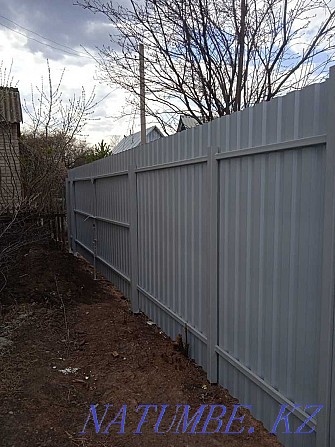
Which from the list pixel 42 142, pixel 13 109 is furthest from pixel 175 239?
pixel 13 109

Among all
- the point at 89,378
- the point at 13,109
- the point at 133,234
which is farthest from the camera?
the point at 13,109

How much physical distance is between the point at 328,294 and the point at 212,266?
4.01 ft

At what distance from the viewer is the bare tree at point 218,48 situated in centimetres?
608

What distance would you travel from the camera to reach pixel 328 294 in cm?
175

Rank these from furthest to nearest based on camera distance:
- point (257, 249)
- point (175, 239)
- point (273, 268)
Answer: point (175, 239) → point (257, 249) → point (273, 268)

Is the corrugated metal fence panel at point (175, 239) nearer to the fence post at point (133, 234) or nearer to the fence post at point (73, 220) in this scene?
the fence post at point (133, 234)

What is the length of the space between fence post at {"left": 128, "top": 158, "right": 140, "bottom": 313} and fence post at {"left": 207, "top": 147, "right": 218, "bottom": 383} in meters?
2.07

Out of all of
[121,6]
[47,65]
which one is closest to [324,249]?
[121,6]

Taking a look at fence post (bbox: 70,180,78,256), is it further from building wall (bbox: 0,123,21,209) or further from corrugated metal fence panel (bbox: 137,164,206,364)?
corrugated metal fence panel (bbox: 137,164,206,364)

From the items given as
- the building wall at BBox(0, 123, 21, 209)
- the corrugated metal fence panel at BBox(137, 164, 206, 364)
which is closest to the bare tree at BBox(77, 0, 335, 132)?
the building wall at BBox(0, 123, 21, 209)

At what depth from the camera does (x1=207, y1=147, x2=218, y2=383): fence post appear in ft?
9.20

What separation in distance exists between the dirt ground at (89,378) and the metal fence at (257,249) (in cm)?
25

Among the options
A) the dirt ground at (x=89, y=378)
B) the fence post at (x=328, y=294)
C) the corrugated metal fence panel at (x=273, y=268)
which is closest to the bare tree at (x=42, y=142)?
the dirt ground at (x=89, y=378)

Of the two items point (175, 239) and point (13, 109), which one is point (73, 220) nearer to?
point (13, 109)
